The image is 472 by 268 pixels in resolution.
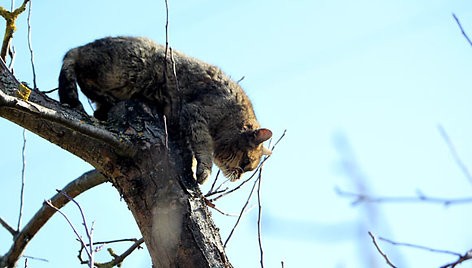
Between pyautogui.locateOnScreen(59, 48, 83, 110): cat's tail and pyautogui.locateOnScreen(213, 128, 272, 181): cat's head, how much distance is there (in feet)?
5.59

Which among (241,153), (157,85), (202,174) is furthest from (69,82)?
(241,153)

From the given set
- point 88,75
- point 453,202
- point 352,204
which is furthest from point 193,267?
point 88,75

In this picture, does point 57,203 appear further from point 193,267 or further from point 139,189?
point 193,267

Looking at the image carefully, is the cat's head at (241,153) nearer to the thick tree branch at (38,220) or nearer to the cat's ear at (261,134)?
the cat's ear at (261,134)

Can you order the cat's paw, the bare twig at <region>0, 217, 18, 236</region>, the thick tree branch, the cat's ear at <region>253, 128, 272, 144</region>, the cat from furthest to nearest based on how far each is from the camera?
the cat's ear at <region>253, 128, 272, 144</region> < the cat's paw < the cat < the bare twig at <region>0, 217, 18, 236</region> < the thick tree branch

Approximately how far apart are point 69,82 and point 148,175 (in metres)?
1.52

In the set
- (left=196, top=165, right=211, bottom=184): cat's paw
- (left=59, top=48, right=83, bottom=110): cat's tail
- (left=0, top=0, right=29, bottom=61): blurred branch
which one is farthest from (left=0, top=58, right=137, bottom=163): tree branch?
(left=196, top=165, right=211, bottom=184): cat's paw

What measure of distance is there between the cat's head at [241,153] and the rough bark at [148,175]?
75.6 inches

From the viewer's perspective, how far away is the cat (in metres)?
4.57

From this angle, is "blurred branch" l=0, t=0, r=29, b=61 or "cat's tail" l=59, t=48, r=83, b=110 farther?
"cat's tail" l=59, t=48, r=83, b=110

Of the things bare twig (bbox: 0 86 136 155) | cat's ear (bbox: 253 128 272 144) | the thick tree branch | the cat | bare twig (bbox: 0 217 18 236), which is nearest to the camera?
bare twig (bbox: 0 86 136 155)

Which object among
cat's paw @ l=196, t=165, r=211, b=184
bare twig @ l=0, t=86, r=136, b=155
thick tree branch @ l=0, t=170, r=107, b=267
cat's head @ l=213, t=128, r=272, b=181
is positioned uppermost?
cat's head @ l=213, t=128, r=272, b=181

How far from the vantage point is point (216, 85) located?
5.08 metres

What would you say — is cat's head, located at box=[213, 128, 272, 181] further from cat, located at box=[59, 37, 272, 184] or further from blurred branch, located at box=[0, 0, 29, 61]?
blurred branch, located at box=[0, 0, 29, 61]
